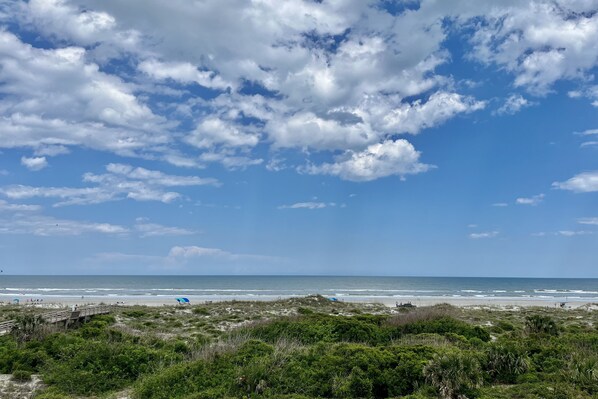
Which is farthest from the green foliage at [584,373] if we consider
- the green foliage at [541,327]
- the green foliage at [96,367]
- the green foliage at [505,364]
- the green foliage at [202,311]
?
the green foliage at [202,311]

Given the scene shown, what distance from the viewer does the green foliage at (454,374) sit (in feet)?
39.5

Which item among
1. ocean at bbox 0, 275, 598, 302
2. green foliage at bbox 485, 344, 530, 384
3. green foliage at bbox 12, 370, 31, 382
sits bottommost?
ocean at bbox 0, 275, 598, 302

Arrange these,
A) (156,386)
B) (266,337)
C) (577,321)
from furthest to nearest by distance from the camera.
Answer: (577,321), (266,337), (156,386)

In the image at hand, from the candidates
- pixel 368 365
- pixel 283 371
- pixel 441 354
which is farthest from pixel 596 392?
pixel 283 371

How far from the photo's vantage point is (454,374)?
12.4m

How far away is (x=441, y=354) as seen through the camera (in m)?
13.4

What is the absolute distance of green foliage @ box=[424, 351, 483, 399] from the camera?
12.0 metres

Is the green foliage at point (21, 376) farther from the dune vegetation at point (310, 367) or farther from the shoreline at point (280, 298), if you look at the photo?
the shoreline at point (280, 298)

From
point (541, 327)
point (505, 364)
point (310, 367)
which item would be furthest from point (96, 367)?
point (541, 327)

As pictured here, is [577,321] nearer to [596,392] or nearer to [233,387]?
[596,392]

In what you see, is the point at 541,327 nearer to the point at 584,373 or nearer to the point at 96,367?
the point at 584,373

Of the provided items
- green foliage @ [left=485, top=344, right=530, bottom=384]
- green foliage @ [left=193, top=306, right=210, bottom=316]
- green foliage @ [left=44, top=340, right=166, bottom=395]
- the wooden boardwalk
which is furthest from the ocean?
green foliage @ [left=485, top=344, right=530, bottom=384]

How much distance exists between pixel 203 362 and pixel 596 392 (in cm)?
1117

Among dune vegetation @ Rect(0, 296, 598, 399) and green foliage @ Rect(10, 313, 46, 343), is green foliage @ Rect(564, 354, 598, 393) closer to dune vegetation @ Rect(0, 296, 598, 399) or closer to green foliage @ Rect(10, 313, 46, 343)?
dune vegetation @ Rect(0, 296, 598, 399)
